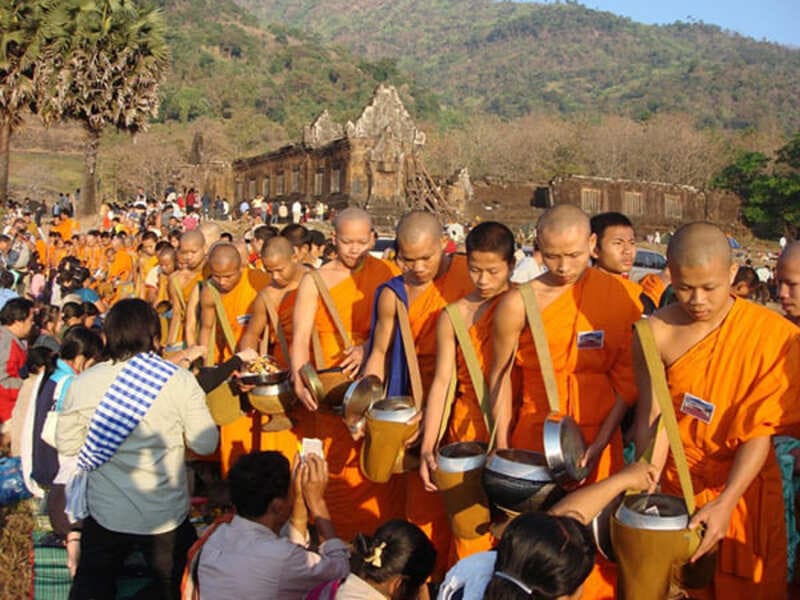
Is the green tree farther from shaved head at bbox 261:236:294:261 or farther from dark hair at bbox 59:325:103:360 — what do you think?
dark hair at bbox 59:325:103:360

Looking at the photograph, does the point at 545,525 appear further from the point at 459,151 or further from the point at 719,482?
the point at 459,151

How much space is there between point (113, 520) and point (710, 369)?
2.81 meters

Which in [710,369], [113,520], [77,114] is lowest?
[113,520]

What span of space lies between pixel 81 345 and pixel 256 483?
280cm

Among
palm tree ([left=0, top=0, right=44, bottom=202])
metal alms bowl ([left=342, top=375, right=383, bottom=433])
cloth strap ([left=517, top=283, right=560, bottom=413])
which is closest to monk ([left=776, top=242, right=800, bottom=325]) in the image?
cloth strap ([left=517, top=283, right=560, bottom=413])

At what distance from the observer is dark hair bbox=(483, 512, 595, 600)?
2.50 meters

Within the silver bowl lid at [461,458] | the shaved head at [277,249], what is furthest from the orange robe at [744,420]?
the shaved head at [277,249]

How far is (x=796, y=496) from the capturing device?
Answer: 395 centimetres

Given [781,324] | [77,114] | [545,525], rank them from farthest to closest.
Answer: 1. [77,114]
2. [781,324]
3. [545,525]

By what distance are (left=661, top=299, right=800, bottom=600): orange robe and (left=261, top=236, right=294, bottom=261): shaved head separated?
3.36 metres

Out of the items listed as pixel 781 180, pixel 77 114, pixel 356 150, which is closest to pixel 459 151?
pixel 781 180

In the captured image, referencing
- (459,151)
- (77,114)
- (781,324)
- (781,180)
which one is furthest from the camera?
(459,151)

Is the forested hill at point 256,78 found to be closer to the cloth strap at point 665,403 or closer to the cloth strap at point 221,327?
the cloth strap at point 221,327

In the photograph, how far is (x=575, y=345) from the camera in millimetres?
4086
